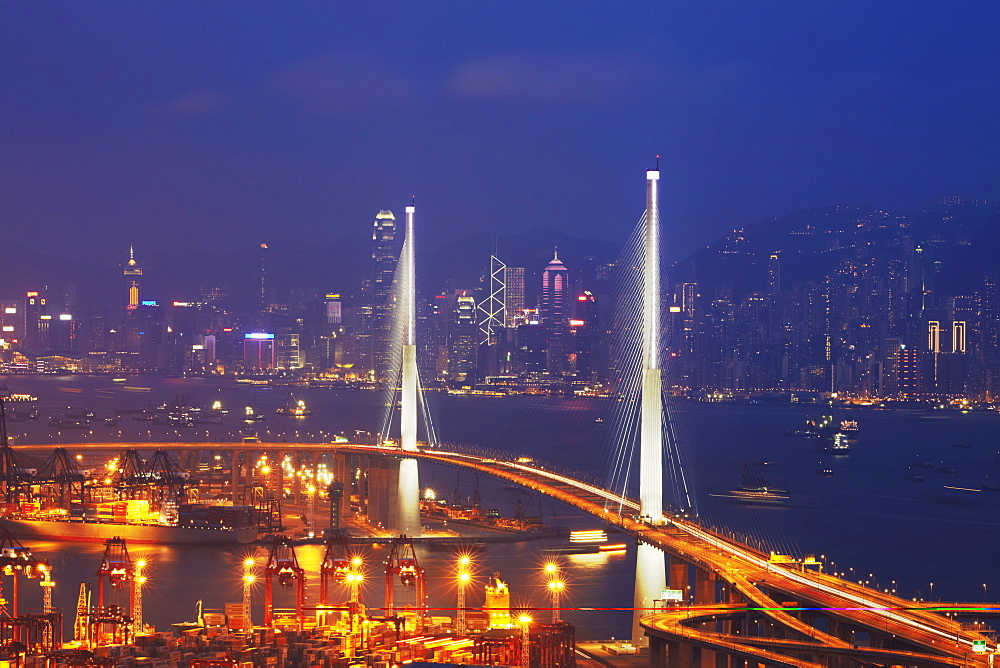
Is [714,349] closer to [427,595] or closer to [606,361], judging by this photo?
[606,361]

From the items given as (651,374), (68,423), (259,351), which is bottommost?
(68,423)

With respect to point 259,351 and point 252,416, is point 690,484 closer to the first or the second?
point 252,416

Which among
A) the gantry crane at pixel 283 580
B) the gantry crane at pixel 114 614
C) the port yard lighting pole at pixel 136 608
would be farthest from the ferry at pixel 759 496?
the port yard lighting pole at pixel 136 608

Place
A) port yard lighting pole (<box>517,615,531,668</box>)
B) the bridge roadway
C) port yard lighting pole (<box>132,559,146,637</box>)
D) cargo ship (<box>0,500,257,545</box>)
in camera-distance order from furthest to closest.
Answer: cargo ship (<box>0,500,257,545</box>)
port yard lighting pole (<box>132,559,146,637</box>)
port yard lighting pole (<box>517,615,531,668</box>)
the bridge roadway

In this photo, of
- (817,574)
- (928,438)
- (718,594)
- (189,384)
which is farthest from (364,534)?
(189,384)

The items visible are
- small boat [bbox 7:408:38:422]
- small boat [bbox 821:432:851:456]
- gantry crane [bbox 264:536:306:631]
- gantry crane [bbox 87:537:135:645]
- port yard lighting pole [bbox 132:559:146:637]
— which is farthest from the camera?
small boat [bbox 7:408:38:422]

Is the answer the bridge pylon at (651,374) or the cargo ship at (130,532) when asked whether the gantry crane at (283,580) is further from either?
the cargo ship at (130,532)

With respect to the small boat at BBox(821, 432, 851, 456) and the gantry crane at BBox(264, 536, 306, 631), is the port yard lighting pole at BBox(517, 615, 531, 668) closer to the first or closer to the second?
the gantry crane at BBox(264, 536, 306, 631)

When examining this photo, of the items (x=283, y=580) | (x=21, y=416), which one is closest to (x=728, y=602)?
(x=283, y=580)

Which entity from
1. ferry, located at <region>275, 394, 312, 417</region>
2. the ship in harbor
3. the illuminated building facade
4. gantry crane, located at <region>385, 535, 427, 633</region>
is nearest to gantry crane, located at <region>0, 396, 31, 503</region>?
gantry crane, located at <region>385, 535, 427, 633</region>
